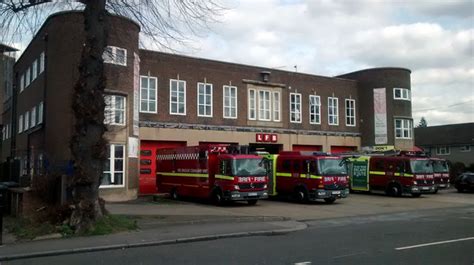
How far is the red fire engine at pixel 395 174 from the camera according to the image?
2808 cm

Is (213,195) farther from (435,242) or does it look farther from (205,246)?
(435,242)

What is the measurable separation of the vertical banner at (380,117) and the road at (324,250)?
1057 inches

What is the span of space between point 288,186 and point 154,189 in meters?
9.00

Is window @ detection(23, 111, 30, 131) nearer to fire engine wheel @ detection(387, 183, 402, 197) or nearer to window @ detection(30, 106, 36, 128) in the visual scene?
window @ detection(30, 106, 36, 128)

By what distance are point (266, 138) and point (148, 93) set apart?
9535mm

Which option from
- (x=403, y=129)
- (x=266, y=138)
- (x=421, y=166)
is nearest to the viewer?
(x=421, y=166)

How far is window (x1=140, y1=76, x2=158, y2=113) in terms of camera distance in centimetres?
3011

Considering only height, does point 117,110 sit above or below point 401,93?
below

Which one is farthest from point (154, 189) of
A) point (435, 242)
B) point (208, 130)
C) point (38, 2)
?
point (435, 242)

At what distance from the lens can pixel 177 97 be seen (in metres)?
31.7

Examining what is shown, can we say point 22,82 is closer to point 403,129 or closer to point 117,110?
point 117,110

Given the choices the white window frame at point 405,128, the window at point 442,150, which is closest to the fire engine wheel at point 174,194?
the white window frame at point 405,128

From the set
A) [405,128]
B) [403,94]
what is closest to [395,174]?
[405,128]

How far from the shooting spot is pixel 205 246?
11648 mm
